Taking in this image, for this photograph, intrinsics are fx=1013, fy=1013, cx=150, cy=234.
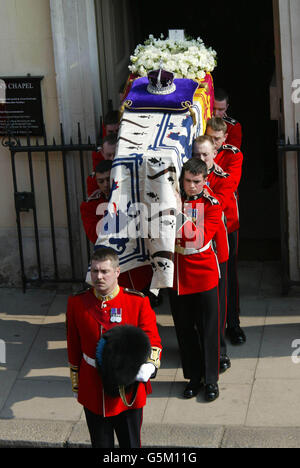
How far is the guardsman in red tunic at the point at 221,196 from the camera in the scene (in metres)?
7.56

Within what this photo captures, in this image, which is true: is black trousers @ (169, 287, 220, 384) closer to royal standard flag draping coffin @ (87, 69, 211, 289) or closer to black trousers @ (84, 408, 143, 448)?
royal standard flag draping coffin @ (87, 69, 211, 289)

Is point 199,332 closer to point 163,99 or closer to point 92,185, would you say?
point 92,185

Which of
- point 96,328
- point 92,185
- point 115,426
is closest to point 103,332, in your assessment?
point 96,328

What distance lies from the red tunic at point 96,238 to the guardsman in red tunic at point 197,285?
1.24 feet

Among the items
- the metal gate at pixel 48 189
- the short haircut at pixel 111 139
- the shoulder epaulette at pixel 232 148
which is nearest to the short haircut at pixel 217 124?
the shoulder epaulette at pixel 232 148

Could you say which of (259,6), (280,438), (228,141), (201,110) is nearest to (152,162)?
(201,110)

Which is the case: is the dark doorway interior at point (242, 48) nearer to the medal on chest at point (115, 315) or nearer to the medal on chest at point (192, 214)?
the medal on chest at point (192, 214)

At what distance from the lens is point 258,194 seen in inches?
464

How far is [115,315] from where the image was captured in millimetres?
6250

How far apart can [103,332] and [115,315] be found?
0.13 meters

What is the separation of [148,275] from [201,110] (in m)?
1.36

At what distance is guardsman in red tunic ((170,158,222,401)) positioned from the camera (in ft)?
23.8

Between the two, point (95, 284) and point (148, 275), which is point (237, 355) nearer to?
point (148, 275)

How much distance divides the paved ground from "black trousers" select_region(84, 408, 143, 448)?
2.42 feet
